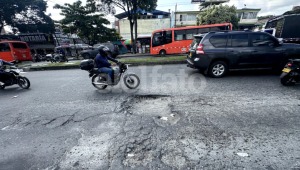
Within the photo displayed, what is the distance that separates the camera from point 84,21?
20.6 m

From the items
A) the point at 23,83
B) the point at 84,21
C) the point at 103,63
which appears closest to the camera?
the point at 103,63

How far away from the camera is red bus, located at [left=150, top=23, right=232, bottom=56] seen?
14993 mm

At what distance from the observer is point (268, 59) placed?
5.70 metres

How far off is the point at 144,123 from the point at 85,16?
22.6 meters

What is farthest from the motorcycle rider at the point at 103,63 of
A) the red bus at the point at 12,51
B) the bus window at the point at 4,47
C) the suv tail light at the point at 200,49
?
the bus window at the point at 4,47

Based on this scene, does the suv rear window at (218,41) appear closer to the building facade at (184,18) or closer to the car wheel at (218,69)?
the car wheel at (218,69)

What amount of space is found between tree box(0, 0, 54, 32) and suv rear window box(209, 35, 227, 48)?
3092cm

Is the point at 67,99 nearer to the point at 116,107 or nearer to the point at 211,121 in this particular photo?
the point at 116,107

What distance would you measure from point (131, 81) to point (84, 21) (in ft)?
64.2

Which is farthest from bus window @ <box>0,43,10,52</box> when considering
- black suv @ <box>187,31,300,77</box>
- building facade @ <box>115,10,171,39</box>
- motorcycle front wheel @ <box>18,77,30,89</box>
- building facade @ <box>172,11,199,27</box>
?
building facade @ <box>172,11,199,27</box>

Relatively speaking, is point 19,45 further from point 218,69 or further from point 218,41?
point 218,69

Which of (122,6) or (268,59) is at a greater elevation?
(122,6)

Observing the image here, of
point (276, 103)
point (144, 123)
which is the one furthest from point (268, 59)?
point (144, 123)

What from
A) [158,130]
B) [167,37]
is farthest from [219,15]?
[158,130]
